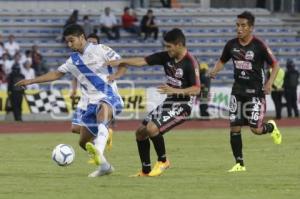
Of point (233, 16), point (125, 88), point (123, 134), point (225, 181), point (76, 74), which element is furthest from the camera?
point (233, 16)

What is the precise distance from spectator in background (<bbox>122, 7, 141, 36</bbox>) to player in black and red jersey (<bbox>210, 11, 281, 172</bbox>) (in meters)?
22.4

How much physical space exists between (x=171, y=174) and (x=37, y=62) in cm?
1998

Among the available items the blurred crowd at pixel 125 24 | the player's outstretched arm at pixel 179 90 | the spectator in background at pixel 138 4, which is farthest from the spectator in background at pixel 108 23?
the player's outstretched arm at pixel 179 90

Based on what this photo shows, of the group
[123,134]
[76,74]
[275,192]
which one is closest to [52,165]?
[76,74]

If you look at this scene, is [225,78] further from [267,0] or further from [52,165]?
[52,165]

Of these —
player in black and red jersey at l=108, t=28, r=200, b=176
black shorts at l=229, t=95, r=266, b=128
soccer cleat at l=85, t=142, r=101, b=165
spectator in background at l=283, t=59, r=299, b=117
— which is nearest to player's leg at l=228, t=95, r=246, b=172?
black shorts at l=229, t=95, r=266, b=128

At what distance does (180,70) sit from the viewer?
12.6 metres

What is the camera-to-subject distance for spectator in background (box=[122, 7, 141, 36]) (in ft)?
118

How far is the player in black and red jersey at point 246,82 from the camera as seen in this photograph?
44.7 feet

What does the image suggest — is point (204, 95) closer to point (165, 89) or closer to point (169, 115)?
point (169, 115)

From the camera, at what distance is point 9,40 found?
32.9 meters

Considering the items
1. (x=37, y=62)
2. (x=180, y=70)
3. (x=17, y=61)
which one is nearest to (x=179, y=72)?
(x=180, y=70)

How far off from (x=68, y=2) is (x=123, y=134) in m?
13.7

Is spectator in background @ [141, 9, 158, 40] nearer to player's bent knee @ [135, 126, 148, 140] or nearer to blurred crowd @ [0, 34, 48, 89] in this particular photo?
blurred crowd @ [0, 34, 48, 89]
